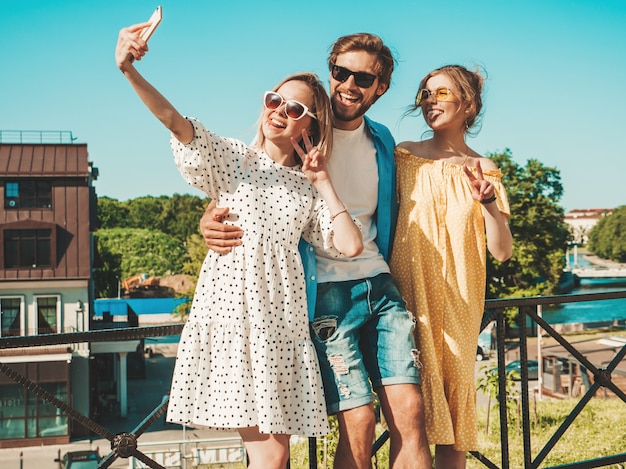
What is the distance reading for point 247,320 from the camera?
232cm

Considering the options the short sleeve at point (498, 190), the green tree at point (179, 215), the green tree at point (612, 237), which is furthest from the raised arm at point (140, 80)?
the green tree at point (612, 237)

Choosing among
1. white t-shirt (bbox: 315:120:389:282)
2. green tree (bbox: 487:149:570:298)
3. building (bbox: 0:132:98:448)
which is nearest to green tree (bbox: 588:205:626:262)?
green tree (bbox: 487:149:570:298)

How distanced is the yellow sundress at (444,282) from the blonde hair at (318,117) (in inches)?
18.1

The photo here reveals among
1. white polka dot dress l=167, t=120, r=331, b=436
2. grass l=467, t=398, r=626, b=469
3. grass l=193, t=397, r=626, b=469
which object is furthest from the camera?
grass l=467, t=398, r=626, b=469

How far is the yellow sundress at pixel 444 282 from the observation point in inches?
107

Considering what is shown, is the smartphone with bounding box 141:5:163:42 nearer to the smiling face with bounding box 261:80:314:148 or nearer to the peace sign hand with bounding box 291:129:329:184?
the smiling face with bounding box 261:80:314:148

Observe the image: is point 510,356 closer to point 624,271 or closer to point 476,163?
point 476,163

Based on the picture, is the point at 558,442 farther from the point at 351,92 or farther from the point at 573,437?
the point at 351,92

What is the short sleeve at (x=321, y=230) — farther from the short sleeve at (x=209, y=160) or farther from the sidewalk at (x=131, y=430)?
the sidewalk at (x=131, y=430)

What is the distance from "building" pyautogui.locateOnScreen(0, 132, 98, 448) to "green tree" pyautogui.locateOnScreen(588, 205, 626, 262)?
95.9 m

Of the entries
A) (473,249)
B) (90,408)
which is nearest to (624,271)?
(90,408)

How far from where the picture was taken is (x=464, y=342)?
9.11ft

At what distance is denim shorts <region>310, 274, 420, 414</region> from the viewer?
248 centimetres

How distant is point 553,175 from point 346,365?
3561 centimetres
